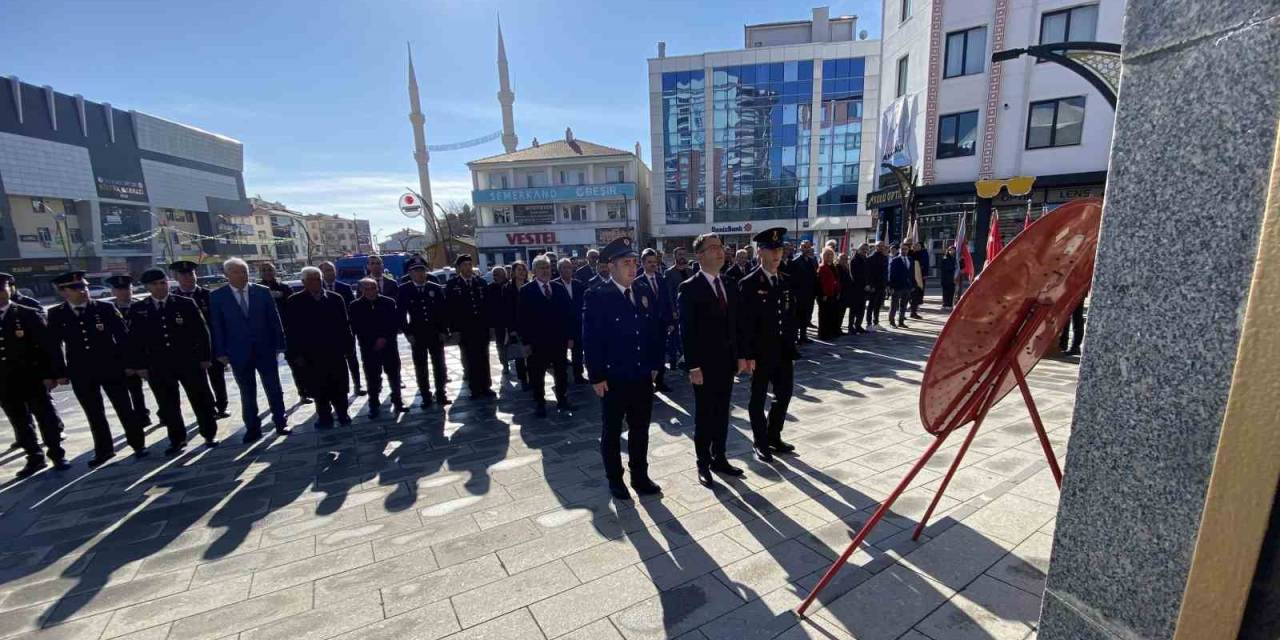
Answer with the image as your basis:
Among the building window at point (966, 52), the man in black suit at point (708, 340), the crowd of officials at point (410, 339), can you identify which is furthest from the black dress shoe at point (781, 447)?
the building window at point (966, 52)

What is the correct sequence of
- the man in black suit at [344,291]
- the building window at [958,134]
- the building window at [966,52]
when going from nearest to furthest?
the man in black suit at [344,291], the building window at [966,52], the building window at [958,134]

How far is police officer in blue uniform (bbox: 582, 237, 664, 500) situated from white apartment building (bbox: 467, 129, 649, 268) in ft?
123

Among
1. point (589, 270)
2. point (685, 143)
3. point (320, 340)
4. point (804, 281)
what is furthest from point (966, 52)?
point (685, 143)

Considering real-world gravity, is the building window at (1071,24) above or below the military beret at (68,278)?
above

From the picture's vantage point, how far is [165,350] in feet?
17.9

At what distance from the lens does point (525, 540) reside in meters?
3.34

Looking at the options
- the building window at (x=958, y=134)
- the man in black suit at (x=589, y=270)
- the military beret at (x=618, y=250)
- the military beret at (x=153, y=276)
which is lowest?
the man in black suit at (x=589, y=270)

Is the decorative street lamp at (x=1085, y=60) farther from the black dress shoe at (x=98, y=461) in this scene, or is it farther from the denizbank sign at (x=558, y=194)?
the denizbank sign at (x=558, y=194)

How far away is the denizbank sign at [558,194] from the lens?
4072 centimetres

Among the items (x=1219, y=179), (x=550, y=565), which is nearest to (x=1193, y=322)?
(x=1219, y=179)

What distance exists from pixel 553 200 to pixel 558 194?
0.69m

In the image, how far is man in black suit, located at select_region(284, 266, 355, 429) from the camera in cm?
586

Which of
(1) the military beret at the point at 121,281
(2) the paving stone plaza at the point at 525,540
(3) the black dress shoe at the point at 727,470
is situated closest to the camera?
(2) the paving stone plaza at the point at 525,540

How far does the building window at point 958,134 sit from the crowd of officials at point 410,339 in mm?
13878
